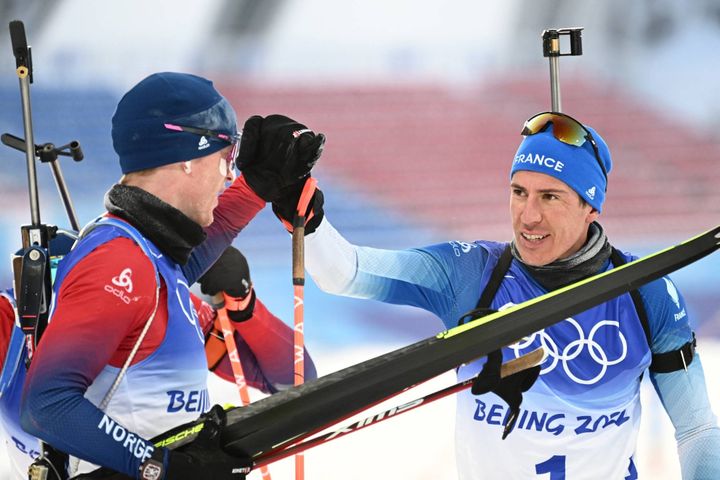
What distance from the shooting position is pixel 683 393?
2.76 m

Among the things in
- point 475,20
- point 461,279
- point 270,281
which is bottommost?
point 461,279

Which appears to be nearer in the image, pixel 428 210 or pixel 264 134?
pixel 264 134

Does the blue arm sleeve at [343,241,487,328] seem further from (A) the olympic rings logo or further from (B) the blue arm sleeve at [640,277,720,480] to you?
(B) the blue arm sleeve at [640,277,720,480]

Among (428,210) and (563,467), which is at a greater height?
(428,210)

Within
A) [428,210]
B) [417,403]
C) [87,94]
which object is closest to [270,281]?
[428,210]

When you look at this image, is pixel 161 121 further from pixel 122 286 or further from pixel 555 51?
pixel 555 51

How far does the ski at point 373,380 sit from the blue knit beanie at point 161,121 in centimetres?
54

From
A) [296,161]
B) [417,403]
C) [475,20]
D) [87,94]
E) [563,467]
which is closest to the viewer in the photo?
[417,403]

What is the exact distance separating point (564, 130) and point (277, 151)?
82 cm

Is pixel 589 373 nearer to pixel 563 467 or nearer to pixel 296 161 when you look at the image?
pixel 563 467

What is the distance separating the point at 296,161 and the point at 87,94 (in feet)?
14.3

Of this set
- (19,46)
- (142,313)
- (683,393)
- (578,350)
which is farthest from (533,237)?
(19,46)

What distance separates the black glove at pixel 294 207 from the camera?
2.72 m

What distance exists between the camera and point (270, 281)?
5.62 metres
